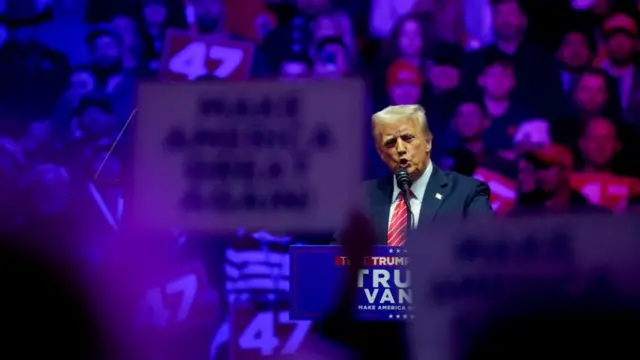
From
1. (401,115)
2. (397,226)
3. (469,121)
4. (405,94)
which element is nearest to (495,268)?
(397,226)

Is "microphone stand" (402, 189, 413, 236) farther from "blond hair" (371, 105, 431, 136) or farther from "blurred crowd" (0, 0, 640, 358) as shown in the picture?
"blurred crowd" (0, 0, 640, 358)

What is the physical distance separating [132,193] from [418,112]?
2.50ft

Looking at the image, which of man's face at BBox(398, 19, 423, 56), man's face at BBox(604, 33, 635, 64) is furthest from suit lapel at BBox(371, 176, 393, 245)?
man's face at BBox(604, 33, 635, 64)

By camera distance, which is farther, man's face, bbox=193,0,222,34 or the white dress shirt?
man's face, bbox=193,0,222,34

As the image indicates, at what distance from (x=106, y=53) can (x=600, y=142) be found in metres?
1.70

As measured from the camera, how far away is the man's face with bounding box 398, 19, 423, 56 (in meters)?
2.65

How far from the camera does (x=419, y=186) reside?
182 centimetres

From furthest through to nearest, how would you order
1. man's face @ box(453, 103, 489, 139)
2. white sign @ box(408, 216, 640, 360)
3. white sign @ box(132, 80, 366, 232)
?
man's face @ box(453, 103, 489, 139) → white sign @ box(132, 80, 366, 232) → white sign @ box(408, 216, 640, 360)

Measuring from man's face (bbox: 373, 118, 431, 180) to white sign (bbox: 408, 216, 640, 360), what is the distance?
0.69 m

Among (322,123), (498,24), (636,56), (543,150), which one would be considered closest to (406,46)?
(498,24)

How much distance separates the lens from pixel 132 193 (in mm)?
1490

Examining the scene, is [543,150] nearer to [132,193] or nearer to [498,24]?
[498,24]

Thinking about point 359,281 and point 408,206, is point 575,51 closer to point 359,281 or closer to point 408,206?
point 408,206

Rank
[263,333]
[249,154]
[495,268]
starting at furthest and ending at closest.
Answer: [263,333]
[249,154]
[495,268]
